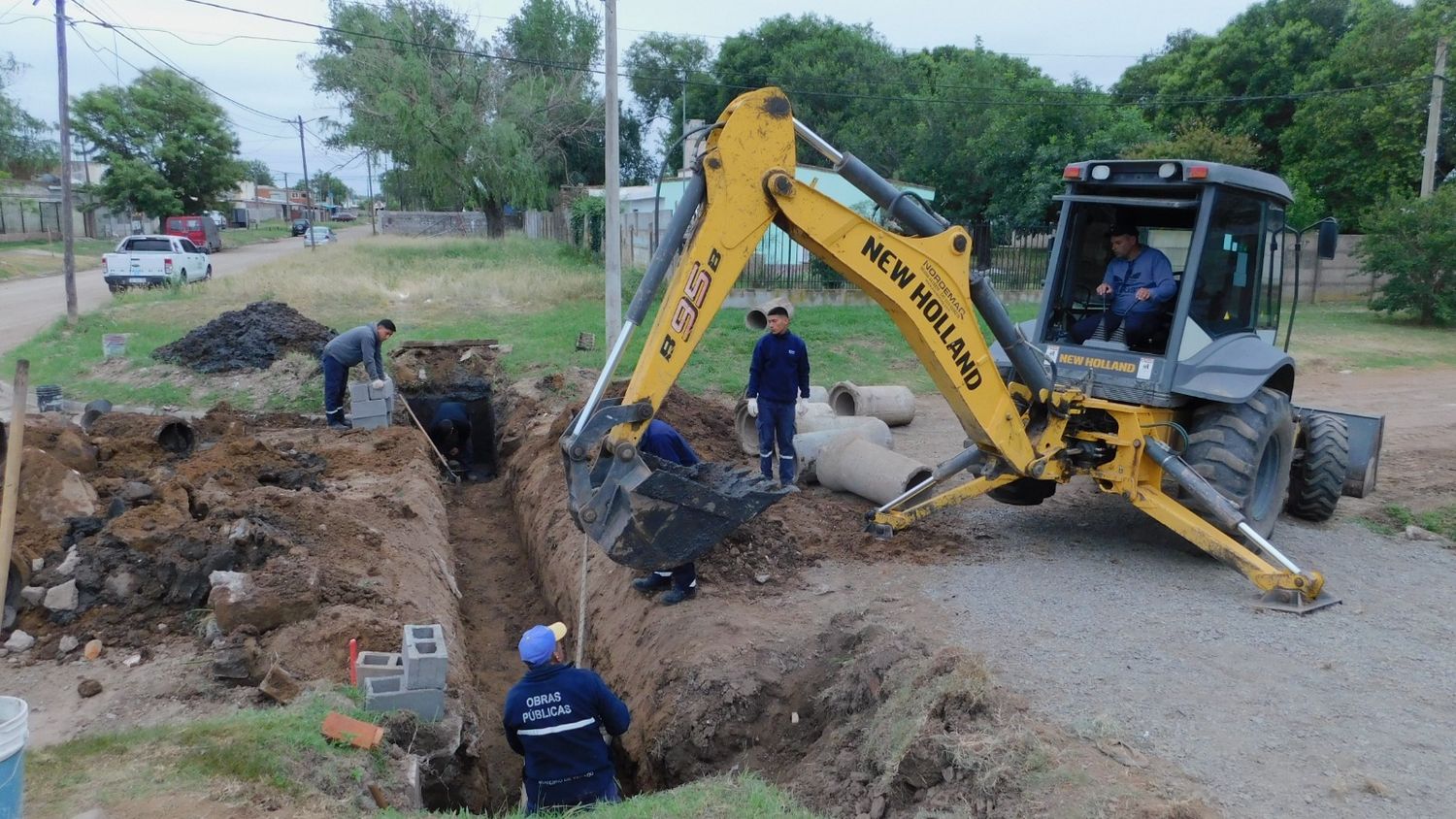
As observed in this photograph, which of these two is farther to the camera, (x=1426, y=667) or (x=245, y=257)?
(x=245, y=257)

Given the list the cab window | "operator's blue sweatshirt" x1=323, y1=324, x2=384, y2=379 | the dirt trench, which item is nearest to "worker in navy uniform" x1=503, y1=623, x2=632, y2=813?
the dirt trench

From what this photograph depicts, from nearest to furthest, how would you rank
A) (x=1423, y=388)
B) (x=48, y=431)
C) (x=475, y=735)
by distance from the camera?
(x=475, y=735), (x=48, y=431), (x=1423, y=388)

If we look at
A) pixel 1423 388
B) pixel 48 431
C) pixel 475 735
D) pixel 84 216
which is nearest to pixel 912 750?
pixel 475 735

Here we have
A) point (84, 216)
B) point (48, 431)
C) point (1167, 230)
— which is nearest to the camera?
point (1167, 230)

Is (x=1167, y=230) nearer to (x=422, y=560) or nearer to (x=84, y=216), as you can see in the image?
(x=422, y=560)

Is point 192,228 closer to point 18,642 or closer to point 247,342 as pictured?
point 247,342


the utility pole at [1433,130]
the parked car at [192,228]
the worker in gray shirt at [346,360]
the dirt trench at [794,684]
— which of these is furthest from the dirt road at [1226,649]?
the parked car at [192,228]

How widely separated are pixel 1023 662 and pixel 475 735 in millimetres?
3407

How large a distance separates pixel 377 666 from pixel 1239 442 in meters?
6.16

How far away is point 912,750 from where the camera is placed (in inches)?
177

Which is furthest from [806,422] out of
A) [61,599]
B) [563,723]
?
[61,599]

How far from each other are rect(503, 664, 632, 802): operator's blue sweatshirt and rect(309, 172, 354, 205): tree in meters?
125

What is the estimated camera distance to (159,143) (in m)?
48.4

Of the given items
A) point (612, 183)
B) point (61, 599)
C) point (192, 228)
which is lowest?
point (61, 599)
